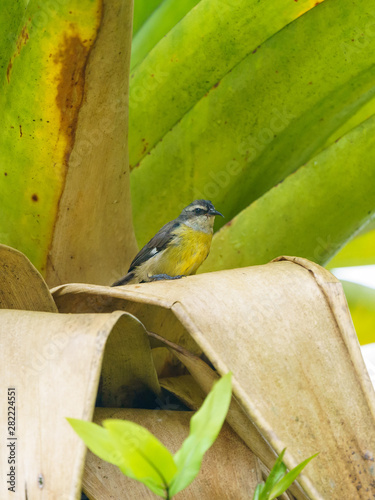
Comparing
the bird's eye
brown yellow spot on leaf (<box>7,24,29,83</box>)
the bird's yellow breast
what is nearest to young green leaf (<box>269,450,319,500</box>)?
brown yellow spot on leaf (<box>7,24,29,83</box>)

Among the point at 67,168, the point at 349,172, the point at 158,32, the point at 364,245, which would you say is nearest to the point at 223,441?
the point at 67,168

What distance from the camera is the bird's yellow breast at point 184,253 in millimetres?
2090

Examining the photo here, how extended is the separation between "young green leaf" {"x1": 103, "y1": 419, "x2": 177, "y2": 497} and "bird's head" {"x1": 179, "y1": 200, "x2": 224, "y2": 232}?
1366 millimetres

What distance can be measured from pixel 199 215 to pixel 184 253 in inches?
8.4

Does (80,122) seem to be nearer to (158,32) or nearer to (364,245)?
(158,32)

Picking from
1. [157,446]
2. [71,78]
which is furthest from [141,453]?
[71,78]

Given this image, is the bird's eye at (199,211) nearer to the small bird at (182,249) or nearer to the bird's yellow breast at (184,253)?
the small bird at (182,249)

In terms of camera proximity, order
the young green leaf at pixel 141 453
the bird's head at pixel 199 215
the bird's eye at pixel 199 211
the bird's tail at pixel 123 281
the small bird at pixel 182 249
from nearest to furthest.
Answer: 1. the young green leaf at pixel 141 453
2. the bird's tail at pixel 123 281
3. the bird's head at pixel 199 215
4. the bird's eye at pixel 199 211
5. the small bird at pixel 182 249

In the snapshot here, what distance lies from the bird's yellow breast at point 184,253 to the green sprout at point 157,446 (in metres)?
1.73

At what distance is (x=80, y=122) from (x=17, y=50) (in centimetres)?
16

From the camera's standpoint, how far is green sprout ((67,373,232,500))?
0.32 meters

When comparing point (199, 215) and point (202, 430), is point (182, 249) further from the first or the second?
point (202, 430)

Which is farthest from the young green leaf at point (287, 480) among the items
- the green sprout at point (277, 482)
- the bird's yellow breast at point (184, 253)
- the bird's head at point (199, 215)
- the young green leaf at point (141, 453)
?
the bird's yellow breast at point (184, 253)

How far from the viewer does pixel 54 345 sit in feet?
1.59
